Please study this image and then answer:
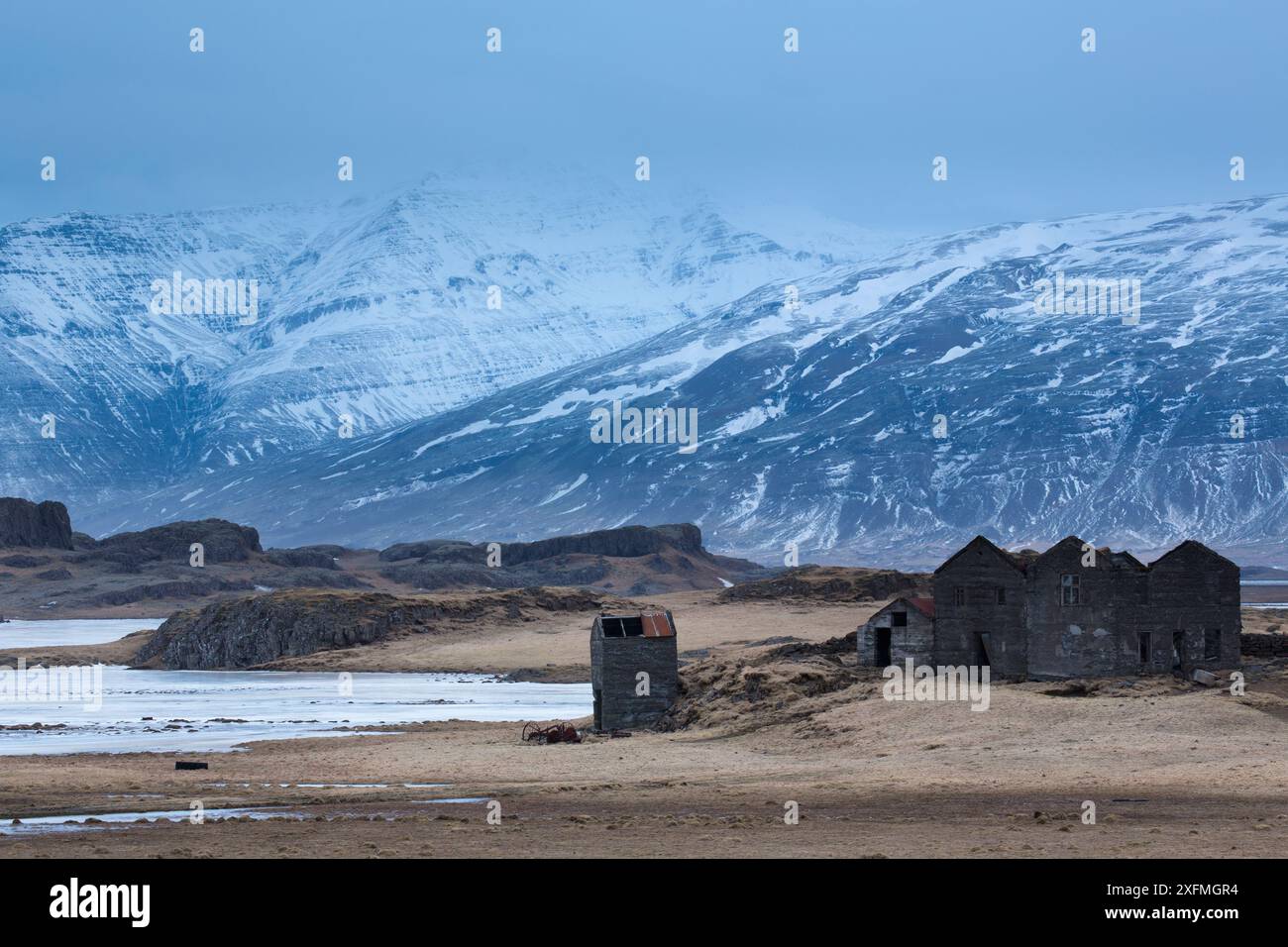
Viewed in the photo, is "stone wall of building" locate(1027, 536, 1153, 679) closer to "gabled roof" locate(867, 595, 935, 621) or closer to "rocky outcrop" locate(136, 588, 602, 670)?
"gabled roof" locate(867, 595, 935, 621)

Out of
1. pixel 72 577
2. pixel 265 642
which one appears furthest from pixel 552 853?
pixel 72 577

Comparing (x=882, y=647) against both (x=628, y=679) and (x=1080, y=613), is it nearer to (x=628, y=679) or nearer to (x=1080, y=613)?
(x=1080, y=613)

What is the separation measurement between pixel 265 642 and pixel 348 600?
7263 mm

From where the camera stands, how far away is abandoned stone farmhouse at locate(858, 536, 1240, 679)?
5359 centimetres

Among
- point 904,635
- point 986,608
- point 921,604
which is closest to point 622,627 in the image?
point 904,635

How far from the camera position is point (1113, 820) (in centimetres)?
3136

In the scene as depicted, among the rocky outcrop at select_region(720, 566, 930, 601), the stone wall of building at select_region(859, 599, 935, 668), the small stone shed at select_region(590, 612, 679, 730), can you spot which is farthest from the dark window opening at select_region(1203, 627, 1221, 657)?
the rocky outcrop at select_region(720, 566, 930, 601)

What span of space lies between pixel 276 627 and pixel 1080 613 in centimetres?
7340

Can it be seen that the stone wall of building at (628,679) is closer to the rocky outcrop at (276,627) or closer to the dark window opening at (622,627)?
the dark window opening at (622,627)

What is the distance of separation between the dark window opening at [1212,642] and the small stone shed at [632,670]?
15317 mm

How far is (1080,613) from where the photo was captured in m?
53.9

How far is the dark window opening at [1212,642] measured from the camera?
5466 cm
